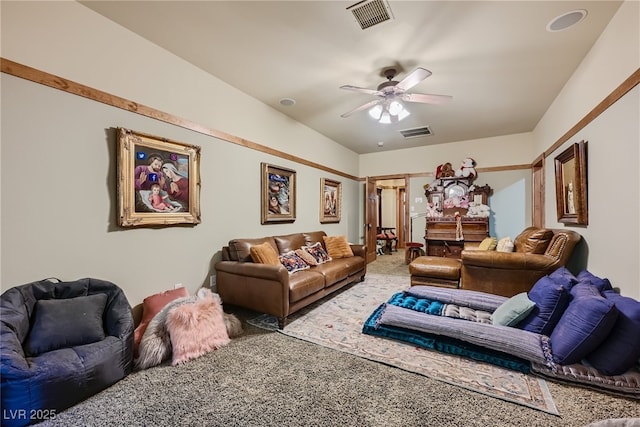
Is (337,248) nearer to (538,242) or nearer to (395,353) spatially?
(395,353)

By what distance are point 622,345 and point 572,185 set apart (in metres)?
2.04

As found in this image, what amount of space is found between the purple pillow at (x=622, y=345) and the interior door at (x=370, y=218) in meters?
4.93

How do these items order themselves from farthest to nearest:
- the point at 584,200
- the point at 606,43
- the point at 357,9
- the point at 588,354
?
the point at 584,200 → the point at 606,43 → the point at 357,9 → the point at 588,354

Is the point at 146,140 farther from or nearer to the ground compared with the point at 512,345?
farther from the ground

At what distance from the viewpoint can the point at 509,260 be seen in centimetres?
313

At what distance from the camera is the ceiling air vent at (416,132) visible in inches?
201

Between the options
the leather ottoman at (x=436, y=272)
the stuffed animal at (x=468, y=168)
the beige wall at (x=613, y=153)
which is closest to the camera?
the beige wall at (x=613, y=153)

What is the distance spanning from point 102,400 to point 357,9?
337 cm

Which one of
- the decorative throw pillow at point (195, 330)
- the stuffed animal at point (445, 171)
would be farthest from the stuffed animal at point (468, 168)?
the decorative throw pillow at point (195, 330)

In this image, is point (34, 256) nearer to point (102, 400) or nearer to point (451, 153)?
point (102, 400)

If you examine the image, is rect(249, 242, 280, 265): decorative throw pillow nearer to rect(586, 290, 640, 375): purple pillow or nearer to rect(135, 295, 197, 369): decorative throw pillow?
rect(135, 295, 197, 369): decorative throw pillow

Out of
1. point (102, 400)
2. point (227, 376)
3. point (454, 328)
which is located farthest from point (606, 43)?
point (102, 400)

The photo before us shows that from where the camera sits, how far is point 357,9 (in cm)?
215

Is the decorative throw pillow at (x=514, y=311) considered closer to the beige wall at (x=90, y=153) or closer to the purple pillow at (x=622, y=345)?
the purple pillow at (x=622, y=345)
